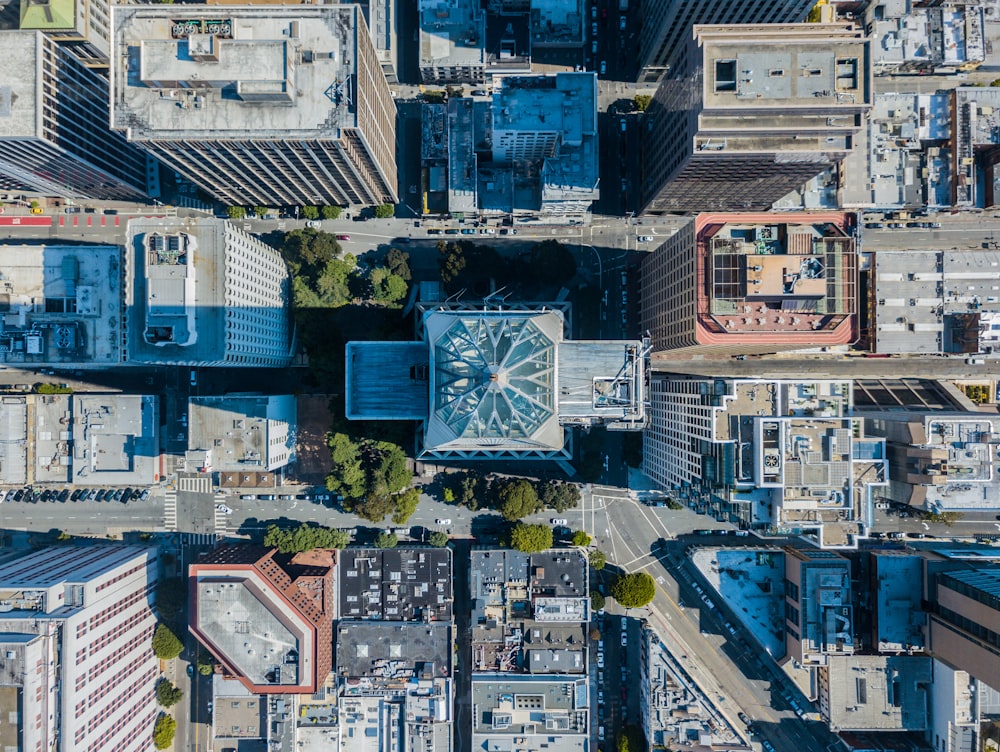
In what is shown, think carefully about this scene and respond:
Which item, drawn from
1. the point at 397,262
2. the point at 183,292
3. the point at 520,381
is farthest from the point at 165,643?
the point at 520,381

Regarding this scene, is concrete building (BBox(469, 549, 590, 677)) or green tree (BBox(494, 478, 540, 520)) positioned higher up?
green tree (BBox(494, 478, 540, 520))

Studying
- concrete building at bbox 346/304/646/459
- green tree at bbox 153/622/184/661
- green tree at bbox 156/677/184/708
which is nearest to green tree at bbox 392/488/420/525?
concrete building at bbox 346/304/646/459

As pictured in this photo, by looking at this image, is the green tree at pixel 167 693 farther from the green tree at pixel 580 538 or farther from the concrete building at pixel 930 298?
the concrete building at pixel 930 298

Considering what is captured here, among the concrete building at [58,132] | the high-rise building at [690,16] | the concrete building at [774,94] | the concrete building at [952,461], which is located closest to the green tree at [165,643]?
the concrete building at [58,132]

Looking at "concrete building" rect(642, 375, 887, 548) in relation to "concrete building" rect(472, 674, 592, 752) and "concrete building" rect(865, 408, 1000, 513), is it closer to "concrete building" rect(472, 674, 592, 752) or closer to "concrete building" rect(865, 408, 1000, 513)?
"concrete building" rect(865, 408, 1000, 513)

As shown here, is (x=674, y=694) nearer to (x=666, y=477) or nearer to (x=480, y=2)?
(x=666, y=477)
